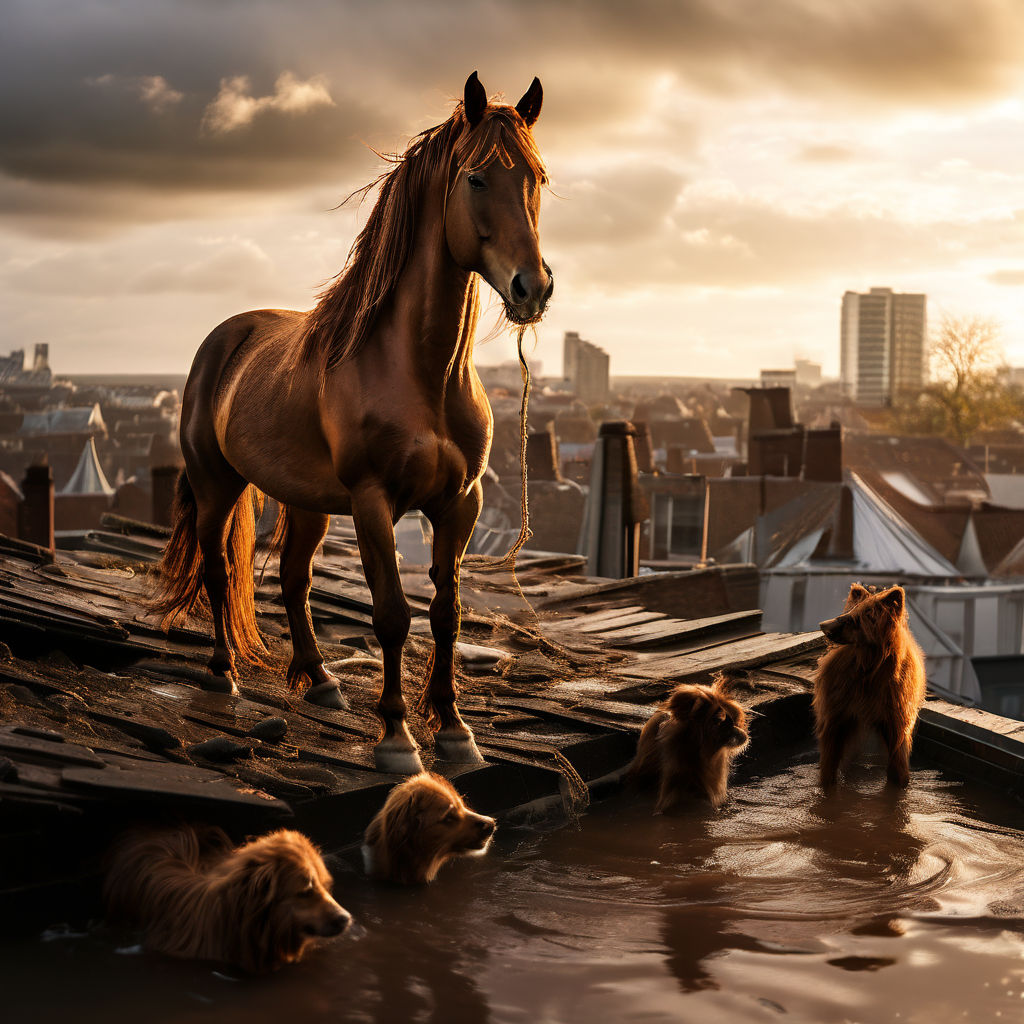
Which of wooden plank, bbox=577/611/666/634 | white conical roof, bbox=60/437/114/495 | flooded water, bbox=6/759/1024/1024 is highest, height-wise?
white conical roof, bbox=60/437/114/495

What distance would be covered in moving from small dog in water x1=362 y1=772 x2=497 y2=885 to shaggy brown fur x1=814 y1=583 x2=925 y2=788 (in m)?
2.09

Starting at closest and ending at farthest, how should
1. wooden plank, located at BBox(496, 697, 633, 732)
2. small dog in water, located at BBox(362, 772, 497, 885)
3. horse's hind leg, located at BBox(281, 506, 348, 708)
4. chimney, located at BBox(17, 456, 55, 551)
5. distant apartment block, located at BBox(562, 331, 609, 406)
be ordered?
small dog in water, located at BBox(362, 772, 497, 885) → wooden plank, located at BBox(496, 697, 633, 732) → horse's hind leg, located at BBox(281, 506, 348, 708) → chimney, located at BBox(17, 456, 55, 551) → distant apartment block, located at BBox(562, 331, 609, 406)

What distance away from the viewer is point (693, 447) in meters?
67.4

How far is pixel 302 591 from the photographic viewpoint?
21.3 ft

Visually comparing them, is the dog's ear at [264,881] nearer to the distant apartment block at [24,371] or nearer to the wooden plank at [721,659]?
the wooden plank at [721,659]

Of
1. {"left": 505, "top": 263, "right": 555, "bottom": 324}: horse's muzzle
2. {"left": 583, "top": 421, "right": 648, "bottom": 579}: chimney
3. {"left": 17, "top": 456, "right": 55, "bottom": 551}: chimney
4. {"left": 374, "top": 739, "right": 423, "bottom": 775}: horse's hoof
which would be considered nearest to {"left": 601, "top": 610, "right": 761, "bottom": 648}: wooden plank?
{"left": 374, "top": 739, "right": 423, "bottom": 775}: horse's hoof

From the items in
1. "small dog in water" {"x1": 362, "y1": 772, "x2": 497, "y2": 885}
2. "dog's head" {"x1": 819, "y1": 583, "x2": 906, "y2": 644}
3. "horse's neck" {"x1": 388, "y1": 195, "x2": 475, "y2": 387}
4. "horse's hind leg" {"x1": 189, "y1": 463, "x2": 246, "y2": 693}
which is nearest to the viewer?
"small dog in water" {"x1": 362, "y1": 772, "x2": 497, "y2": 885}

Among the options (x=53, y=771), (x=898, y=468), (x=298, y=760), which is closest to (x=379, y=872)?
(x=298, y=760)

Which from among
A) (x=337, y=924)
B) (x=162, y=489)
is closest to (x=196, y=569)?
(x=337, y=924)

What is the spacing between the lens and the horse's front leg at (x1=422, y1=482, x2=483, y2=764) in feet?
17.5

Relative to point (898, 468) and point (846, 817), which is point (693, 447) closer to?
point (898, 468)

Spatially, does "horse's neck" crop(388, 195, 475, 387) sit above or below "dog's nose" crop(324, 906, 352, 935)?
above

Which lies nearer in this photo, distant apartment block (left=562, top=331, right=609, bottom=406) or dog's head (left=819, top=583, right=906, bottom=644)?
dog's head (left=819, top=583, right=906, bottom=644)

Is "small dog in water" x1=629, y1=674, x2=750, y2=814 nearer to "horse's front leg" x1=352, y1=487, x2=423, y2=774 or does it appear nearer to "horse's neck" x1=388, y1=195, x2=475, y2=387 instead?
"horse's front leg" x1=352, y1=487, x2=423, y2=774
